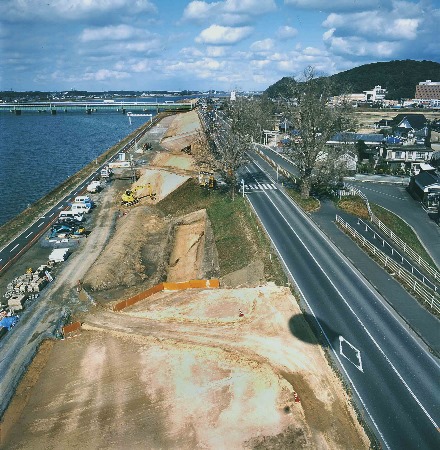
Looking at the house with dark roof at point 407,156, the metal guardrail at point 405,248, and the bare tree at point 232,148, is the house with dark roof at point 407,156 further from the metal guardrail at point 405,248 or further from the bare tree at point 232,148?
the metal guardrail at point 405,248

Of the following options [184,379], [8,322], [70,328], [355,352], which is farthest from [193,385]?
[8,322]

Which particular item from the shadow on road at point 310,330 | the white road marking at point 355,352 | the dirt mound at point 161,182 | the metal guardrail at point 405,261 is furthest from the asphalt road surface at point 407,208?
the dirt mound at point 161,182

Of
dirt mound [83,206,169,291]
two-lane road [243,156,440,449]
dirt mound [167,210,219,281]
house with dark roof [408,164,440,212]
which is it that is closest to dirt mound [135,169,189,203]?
dirt mound [83,206,169,291]

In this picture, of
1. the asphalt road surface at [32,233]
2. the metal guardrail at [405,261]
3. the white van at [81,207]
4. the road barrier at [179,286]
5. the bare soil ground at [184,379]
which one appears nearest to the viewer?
the bare soil ground at [184,379]

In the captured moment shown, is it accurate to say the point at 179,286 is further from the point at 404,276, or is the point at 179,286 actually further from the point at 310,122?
the point at 310,122

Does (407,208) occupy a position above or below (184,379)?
above

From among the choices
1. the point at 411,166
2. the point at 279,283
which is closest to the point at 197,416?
the point at 279,283

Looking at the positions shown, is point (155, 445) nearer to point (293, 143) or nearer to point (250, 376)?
point (250, 376)

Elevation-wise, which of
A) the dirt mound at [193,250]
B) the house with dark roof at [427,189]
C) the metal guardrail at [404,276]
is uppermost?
the house with dark roof at [427,189]
